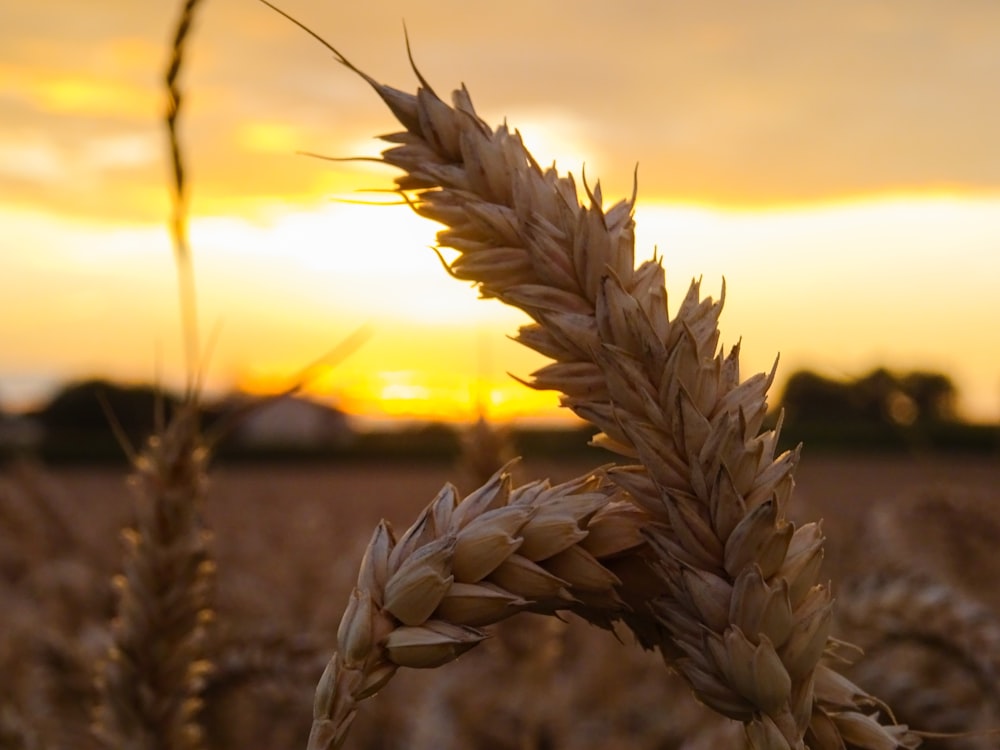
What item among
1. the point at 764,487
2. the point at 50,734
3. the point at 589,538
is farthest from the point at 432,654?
the point at 50,734

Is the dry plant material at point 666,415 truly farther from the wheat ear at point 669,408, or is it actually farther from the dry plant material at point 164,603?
the dry plant material at point 164,603

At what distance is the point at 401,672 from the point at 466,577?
3.48m

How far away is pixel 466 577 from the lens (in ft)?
2.79

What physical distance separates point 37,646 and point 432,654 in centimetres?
253

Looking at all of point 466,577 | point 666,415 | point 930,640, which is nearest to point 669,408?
point 666,415

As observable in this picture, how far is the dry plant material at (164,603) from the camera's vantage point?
164 centimetres

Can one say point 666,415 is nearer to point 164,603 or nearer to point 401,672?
point 164,603

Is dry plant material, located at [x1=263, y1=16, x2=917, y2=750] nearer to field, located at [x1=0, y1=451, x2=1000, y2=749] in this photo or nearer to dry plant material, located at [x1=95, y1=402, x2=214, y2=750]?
field, located at [x1=0, y1=451, x2=1000, y2=749]

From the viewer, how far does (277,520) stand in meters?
10.8

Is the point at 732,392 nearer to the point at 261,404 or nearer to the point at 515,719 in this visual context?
the point at 261,404

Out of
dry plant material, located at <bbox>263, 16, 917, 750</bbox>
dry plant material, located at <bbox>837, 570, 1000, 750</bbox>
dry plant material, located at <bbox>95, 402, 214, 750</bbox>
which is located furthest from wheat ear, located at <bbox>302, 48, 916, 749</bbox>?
dry plant material, located at <bbox>837, 570, 1000, 750</bbox>

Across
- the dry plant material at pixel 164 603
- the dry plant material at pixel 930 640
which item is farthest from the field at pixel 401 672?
the dry plant material at pixel 164 603

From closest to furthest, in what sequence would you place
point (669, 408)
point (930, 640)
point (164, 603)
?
point (669, 408) < point (164, 603) < point (930, 640)

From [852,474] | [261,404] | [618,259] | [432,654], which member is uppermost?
[618,259]
